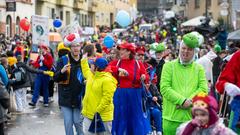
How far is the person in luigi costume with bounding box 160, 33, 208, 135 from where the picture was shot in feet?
23.3

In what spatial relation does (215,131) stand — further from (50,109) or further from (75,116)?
(50,109)

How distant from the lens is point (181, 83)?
7176mm

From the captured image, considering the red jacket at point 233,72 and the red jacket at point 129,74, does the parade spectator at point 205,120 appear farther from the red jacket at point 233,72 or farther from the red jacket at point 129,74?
the red jacket at point 129,74

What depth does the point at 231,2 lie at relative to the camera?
54.5 m

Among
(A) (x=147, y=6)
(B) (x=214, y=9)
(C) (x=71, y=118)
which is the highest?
(A) (x=147, y=6)

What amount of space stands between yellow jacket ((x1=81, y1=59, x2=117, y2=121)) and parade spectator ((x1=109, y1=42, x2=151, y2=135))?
78 cm

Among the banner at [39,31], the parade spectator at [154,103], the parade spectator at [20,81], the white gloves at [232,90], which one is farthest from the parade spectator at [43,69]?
the white gloves at [232,90]

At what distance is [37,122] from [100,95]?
18.9 ft

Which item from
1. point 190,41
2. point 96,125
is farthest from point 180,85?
point 96,125

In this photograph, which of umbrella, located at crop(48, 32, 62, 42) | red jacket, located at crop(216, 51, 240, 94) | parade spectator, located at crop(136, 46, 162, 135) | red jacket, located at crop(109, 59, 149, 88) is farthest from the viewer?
umbrella, located at crop(48, 32, 62, 42)

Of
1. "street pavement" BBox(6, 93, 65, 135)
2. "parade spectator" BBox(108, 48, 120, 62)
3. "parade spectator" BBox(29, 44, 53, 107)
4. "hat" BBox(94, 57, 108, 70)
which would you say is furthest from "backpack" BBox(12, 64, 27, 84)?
"hat" BBox(94, 57, 108, 70)

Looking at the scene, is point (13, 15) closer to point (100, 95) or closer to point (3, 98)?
point (3, 98)

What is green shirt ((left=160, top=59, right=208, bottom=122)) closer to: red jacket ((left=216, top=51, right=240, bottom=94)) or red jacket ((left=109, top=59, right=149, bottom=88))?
red jacket ((left=216, top=51, right=240, bottom=94))

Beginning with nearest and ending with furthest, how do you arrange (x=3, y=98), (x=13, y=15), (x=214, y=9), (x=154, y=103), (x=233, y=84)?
(x=233, y=84) < (x=3, y=98) < (x=154, y=103) < (x=13, y=15) < (x=214, y=9)
